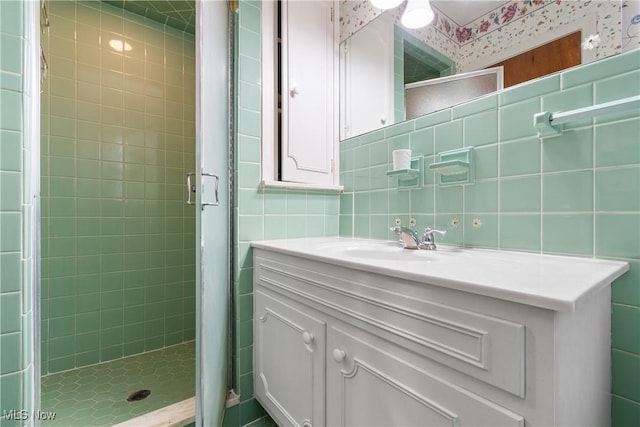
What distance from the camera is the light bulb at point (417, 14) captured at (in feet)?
4.04

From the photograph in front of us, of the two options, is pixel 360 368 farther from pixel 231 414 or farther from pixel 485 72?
pixel 485 72

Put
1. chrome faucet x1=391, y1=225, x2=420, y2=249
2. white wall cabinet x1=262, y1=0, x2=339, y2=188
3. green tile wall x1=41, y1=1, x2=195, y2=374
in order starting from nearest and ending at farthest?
chrome faucet x1=391, y1=225, x2=420, y2=249 → white wall cabinet x1=262, y1=0, x2=339, y2=188 → green tile wall x1=41, y1=1, x2=195, y2=374

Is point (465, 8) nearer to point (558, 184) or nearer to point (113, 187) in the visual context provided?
point (558, 184)

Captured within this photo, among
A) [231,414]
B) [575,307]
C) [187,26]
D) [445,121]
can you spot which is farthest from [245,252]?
[187,26]

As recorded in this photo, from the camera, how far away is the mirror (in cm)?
83

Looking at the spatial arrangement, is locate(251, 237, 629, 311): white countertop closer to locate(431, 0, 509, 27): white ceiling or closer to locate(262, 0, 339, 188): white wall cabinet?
locate(262, 0, 339, 188): white wall cabinet

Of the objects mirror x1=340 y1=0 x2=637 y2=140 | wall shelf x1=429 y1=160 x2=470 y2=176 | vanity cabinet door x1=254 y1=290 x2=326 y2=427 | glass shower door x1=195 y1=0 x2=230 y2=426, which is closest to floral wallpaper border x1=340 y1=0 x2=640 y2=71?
mirror x1=340 y1=0 x2=637 y2=140

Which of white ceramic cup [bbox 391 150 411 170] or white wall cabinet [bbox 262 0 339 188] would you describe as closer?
white ceramic cup [bbox 391 150 411 170]

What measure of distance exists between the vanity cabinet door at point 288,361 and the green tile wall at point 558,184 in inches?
25.0

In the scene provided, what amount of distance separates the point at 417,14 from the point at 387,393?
148 centimetres

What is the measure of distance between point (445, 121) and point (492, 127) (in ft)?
0.60

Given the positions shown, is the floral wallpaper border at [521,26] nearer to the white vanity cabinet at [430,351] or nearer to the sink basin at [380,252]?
the white vanity cabinet at [430,351]

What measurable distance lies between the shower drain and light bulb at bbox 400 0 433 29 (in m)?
2.28

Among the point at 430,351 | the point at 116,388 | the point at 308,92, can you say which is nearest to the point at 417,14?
the point at 308,92
